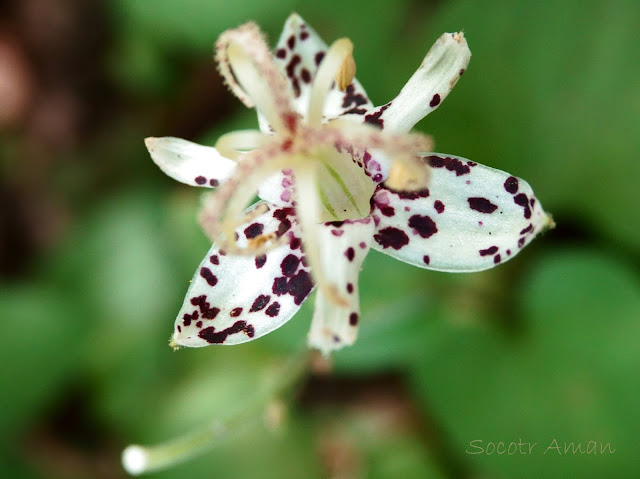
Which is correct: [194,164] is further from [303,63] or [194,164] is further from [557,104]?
[557,104]

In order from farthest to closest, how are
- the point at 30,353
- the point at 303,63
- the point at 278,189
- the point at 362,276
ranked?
the point at 30,353 < the point at 362,276 < the point at 303,63 < the point at 278,189

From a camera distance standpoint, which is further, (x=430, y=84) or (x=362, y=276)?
(x=362, y=276)

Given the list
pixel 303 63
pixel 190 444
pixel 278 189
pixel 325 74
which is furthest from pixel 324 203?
pixel 190 444

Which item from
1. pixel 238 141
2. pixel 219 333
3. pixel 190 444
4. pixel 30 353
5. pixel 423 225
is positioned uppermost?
pixel 238 141

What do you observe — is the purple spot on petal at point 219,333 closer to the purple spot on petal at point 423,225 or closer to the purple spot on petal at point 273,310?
the purple spot on petal at point 273,310

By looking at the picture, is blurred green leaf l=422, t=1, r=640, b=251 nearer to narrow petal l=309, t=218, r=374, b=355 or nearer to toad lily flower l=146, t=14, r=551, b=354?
toad lily flower l=146, t=14, r=551, b=354

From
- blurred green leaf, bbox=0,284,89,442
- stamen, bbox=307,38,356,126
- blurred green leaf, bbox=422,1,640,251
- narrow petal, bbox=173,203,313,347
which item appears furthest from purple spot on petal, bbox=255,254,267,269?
blurred green leaf, bbox=0,284,89,442

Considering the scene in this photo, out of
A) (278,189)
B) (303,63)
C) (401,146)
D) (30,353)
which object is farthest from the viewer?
(30,353)
